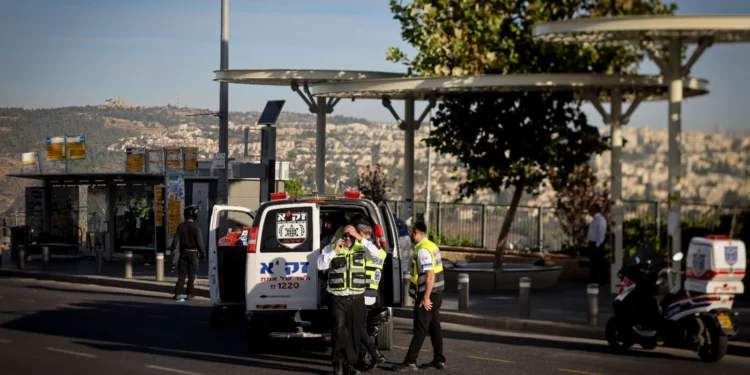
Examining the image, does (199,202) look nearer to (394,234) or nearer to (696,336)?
(394,234)

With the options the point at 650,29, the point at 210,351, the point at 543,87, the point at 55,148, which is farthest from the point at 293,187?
the point at 210,351

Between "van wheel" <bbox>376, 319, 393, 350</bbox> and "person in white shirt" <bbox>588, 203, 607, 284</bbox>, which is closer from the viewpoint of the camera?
"van wheel" <bbox>376, 319, 393, 350</bbox>

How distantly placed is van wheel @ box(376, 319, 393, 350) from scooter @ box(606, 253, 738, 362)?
10.1 feet

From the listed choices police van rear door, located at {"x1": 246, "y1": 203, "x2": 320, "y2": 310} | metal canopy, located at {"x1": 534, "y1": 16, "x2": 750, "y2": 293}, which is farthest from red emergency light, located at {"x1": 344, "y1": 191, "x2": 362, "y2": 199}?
metal canopy, located at {"x1": 534, "y1": 16, "x2": 750, "y2": 293}

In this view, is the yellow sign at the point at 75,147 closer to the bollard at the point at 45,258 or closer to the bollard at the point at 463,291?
the bollard at the point at 45,258

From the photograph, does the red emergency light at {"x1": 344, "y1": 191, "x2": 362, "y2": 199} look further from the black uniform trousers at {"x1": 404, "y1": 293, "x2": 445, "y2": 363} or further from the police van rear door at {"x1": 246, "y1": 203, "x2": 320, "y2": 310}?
the black uniform trousers at {"x1": 404, "y1": 293, "x2": 445, "y2": 363}

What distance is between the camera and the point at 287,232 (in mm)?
15711

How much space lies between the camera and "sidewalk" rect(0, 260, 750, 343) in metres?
18.8

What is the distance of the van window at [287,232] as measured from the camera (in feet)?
51.5

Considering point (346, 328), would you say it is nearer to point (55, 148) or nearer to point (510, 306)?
point (510, 306)

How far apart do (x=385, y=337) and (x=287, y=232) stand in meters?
2.21

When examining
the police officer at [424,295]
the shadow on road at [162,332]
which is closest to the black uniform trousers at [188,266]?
the shadow on road at [162,332]

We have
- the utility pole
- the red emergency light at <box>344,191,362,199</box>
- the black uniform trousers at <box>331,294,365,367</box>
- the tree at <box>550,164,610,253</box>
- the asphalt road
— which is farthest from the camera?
the tree at <box>550,164,610,253</box>

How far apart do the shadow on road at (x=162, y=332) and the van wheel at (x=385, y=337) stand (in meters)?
0.83
